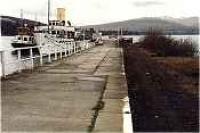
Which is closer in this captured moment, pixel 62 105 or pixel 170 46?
pixel 62 105

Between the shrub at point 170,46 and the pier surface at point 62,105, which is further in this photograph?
the shrub at point 170,46

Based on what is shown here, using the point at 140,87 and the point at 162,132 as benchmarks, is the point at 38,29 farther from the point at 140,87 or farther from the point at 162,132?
the point at 162,132

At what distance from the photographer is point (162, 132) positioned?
1004 centimetres

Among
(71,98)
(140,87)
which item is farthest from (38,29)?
(71,98)

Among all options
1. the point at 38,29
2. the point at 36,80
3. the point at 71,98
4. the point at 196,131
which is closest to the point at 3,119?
the point at 71,98

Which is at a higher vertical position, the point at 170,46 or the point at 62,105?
the point at 62,105

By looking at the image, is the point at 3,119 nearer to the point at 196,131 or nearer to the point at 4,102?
the point at 4,102

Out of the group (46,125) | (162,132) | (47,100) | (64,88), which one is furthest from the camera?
(64,88)

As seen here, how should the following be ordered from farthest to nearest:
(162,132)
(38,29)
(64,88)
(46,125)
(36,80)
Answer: (38,29), (36,80), (64,88), (162,132), (46,125)

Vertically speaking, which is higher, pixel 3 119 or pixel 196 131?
pixel 3 119

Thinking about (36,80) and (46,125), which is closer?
(46,125)

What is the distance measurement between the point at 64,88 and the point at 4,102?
10.6 feet

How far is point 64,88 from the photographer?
13.3 metres

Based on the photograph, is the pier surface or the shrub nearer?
the pier surface
